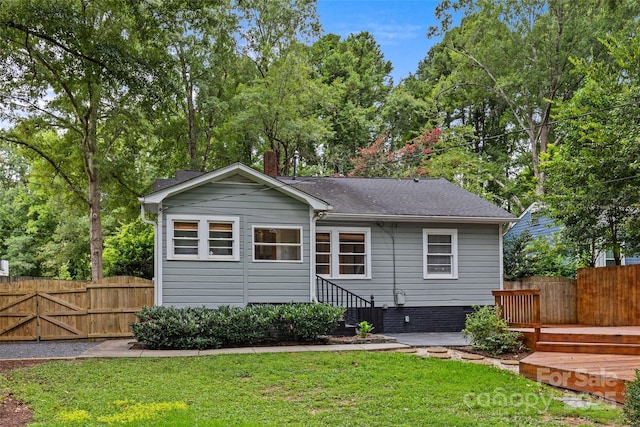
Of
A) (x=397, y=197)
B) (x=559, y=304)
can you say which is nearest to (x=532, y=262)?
(x=559, y=304)

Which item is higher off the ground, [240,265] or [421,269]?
[240,265]

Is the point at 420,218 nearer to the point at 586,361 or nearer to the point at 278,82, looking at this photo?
the point at 586,361

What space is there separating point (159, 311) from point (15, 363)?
264 cm

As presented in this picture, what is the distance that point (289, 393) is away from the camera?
6.74 meters

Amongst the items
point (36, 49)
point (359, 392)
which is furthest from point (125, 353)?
point (36, 49)

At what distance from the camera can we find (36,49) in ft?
47.1

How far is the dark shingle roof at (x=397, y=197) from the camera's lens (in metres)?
14.5

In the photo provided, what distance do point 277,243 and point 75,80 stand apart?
580 cm

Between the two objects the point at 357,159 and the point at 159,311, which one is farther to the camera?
the point at 357,159

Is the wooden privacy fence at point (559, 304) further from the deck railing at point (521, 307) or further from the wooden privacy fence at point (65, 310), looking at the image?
the wooden privacy fence at point (65, 310)

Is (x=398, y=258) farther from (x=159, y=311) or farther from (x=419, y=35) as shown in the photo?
(x=419, y=35)

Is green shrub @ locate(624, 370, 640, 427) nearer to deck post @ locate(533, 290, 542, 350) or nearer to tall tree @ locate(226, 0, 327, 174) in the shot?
deck post @ locate(533, 290, 542, 350)

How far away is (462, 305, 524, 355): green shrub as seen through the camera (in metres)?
9.87

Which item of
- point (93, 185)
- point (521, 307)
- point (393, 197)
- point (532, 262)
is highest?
point (93, 185)
